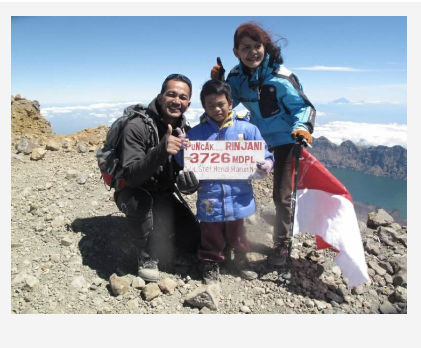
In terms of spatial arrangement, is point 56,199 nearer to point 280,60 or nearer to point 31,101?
point 280,60

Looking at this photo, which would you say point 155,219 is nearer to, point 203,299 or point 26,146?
point 203,299

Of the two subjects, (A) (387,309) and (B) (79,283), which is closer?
(A) (387,309)

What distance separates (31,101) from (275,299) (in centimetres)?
1191

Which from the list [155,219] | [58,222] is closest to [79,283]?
[155,219]

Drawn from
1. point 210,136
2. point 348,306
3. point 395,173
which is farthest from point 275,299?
point 395,173

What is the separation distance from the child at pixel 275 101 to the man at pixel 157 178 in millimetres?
769

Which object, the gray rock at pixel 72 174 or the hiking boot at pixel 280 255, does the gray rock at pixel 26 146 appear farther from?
the hiking boot at pixel 280 255

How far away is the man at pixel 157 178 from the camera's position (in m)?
3.54

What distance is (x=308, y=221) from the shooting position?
14.7ft

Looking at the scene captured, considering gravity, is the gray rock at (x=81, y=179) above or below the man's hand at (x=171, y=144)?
below

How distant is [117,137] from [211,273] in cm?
212

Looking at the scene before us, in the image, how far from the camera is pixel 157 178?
4254 mm

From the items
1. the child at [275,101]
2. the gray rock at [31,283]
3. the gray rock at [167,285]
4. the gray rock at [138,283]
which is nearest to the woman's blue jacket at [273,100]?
the child at [275,101]

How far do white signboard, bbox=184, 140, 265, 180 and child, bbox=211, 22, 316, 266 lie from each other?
20.6 inches
